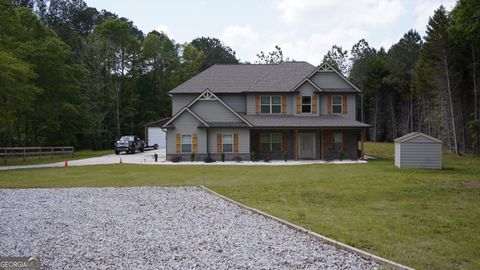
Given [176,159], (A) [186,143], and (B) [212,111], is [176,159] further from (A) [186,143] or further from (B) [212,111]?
(B) [212,111]

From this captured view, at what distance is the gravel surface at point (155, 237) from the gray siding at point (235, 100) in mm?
21987

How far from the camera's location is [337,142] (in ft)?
109

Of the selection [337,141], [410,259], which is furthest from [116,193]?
[337,141]

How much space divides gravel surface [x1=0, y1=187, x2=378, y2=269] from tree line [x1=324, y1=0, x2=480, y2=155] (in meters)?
24.0

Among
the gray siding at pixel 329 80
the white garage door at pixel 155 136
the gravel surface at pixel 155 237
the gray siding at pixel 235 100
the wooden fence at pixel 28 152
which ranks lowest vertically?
the gravel surface at pixel 155 237

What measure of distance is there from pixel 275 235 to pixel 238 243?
0.94 meters

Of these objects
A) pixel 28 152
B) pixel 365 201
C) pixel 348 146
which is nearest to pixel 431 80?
pixel 348 146

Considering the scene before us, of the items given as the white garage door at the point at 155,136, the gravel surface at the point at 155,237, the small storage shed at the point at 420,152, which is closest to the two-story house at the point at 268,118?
the small storage shed at the point at 420,152

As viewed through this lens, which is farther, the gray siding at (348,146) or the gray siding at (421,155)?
the gray siding at (348,146)

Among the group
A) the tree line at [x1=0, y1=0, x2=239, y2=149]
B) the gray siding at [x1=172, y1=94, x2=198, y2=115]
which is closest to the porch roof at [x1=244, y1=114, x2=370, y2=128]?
the gray siding at [x1=172, y1=94, x2=198, y2=115]

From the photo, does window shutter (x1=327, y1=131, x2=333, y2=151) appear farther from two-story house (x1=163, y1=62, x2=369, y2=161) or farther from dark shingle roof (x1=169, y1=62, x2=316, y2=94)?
dark shingle roof (x1=169, y1=62, x2=316, y2=94)

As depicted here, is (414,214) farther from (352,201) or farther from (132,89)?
(132,89)

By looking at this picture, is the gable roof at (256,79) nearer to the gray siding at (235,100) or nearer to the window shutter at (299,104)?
the gray siding at (235,100)

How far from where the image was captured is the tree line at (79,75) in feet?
109
